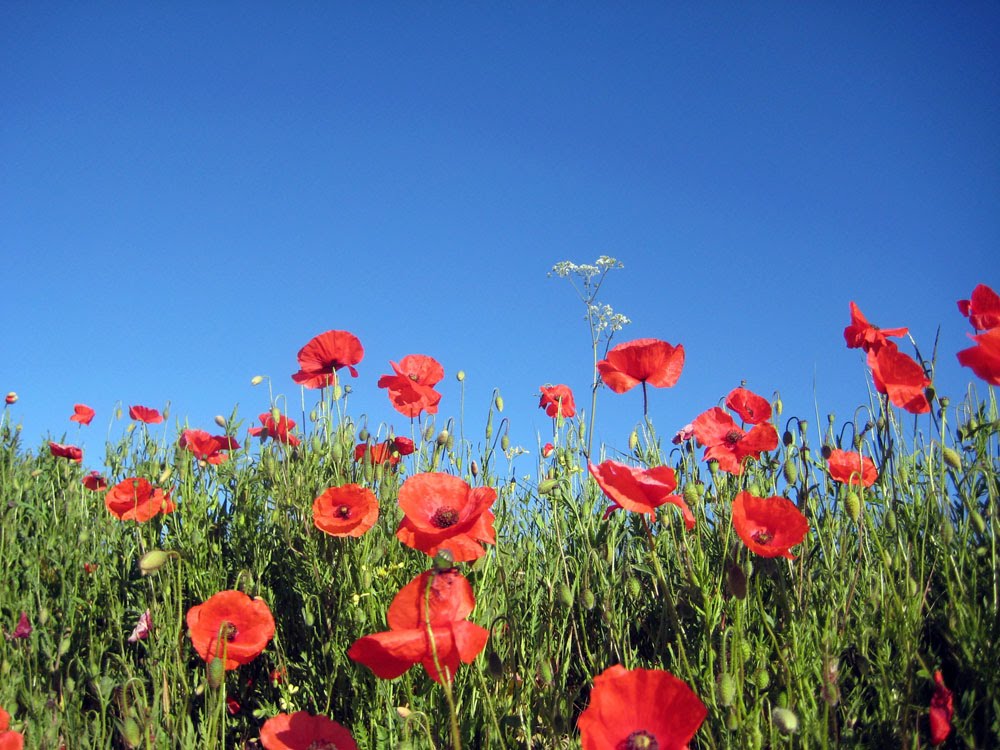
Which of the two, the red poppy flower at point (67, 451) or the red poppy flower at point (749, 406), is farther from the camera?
the red poppy flower at point (67, 451)

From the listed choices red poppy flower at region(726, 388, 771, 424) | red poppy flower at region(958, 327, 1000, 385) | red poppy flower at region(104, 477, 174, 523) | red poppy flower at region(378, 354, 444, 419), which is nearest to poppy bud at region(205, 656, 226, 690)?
red poppy flower at region(104, 477, 174, 523)

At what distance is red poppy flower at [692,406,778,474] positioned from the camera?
2533 mm

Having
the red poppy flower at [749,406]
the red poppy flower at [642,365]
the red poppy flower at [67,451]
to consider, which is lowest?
the red poppy flower at [749,406]

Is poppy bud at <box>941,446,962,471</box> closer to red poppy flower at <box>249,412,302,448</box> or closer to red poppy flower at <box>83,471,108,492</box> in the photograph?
red poppy flower at <box>249,412,302,448</box>

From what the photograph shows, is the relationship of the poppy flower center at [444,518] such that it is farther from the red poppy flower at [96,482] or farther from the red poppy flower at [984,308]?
the red poppy flower at [96,482]

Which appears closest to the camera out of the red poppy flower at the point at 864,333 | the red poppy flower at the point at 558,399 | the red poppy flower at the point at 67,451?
the red poppy flower at the point at 864,333

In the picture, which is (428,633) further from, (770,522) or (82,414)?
(82,414)

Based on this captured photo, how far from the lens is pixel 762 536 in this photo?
204cm

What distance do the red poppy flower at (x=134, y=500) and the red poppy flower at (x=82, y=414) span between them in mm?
2865

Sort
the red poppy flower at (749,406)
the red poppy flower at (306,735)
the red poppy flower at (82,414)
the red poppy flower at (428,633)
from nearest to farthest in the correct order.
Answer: the red poppy flower at (428,633)
the red poppy flower at (306,735)
the red poppy flower at (749,406)
the red poppy flower at (82,414)

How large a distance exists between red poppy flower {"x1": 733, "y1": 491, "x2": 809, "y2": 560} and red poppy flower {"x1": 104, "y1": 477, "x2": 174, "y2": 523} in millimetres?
1887

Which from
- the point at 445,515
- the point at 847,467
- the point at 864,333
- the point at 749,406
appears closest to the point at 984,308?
the point at 864,333

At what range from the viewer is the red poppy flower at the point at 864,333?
245 cm

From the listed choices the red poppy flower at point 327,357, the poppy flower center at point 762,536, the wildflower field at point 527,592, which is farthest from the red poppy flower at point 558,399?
the poppy flower center at point 762,536
